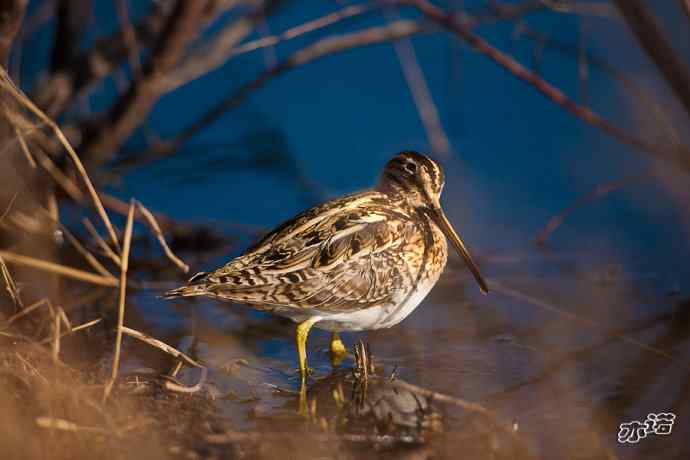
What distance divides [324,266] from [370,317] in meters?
0.30

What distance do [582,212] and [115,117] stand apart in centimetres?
275

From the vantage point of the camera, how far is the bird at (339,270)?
4480mm

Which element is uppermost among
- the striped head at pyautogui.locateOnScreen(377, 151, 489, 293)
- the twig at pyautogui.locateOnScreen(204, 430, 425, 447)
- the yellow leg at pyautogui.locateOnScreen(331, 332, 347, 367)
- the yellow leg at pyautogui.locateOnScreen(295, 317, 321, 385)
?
the striped head at pyautogui.locateOnScreen(377, 151, 489, 293)

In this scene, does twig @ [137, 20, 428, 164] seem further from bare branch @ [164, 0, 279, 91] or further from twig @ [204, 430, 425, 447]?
twig @ [204, 430, 425, 447]

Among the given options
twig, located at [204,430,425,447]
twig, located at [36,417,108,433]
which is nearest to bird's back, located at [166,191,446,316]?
twig, located at [204,430,425,447]

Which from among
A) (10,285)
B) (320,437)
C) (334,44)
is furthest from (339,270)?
(334,44)

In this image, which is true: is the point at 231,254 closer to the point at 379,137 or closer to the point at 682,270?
the point at 379,137

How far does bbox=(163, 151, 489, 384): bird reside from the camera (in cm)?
448

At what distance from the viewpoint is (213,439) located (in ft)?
11.5

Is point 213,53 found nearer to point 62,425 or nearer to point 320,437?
point 320,437

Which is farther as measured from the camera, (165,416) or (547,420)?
(547,420)

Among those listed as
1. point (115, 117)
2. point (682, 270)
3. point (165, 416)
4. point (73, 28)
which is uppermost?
point (73, 28)

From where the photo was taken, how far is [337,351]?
16.0 ft

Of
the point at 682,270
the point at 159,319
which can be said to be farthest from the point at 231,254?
the point at 682,270
